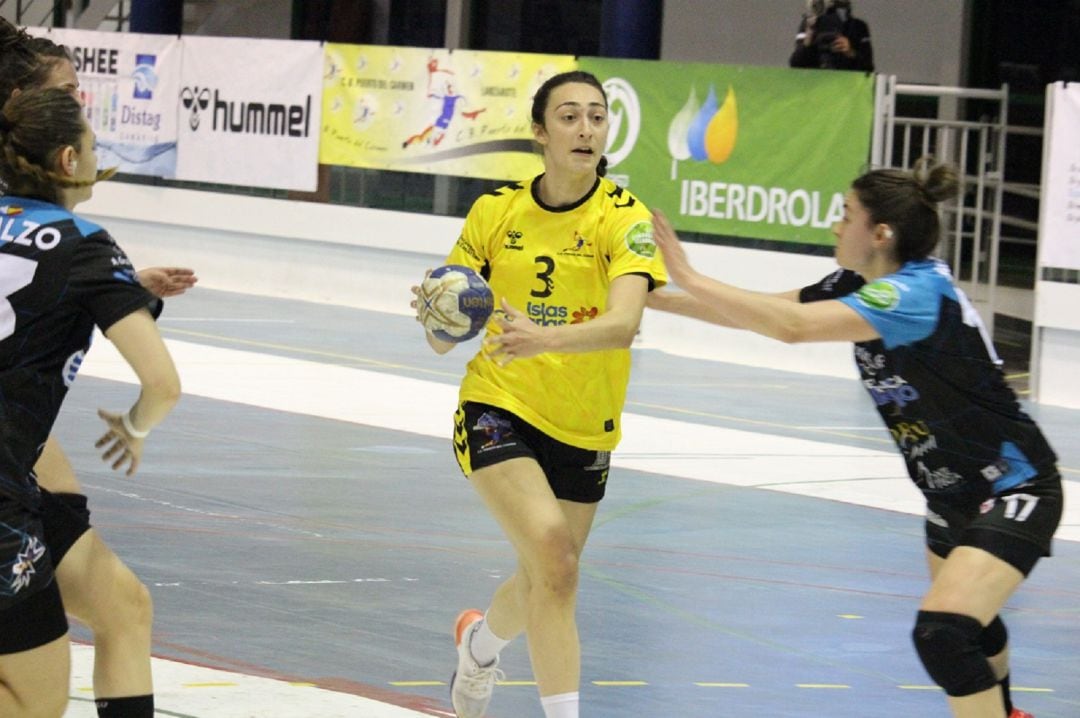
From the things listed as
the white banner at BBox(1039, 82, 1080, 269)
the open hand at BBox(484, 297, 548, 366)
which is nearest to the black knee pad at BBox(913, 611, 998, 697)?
the open hand at BBox(484, 297, 548, 366)

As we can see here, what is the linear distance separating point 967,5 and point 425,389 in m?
11.5

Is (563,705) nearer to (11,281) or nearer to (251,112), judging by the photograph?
(11,281)

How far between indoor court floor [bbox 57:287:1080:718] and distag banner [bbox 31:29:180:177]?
7664 mm

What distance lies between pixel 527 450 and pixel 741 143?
1141 cm

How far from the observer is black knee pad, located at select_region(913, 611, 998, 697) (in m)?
5.11

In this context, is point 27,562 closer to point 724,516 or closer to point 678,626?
point 678,626

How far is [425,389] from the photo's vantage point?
14.5 meters

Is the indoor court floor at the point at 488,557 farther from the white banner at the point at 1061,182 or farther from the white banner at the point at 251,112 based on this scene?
the white banner at the point at 251,112

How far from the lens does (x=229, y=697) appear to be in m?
6.24

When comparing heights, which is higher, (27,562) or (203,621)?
(27,562)

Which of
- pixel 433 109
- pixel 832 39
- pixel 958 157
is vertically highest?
pixel 832 39

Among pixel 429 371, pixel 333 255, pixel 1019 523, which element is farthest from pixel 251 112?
pixel 1019 523

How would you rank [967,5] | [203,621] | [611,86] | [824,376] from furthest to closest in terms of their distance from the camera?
[967,5]
[611,86]
[824,376]
[203,621]

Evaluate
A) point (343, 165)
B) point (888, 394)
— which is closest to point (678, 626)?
point (888, 394)
